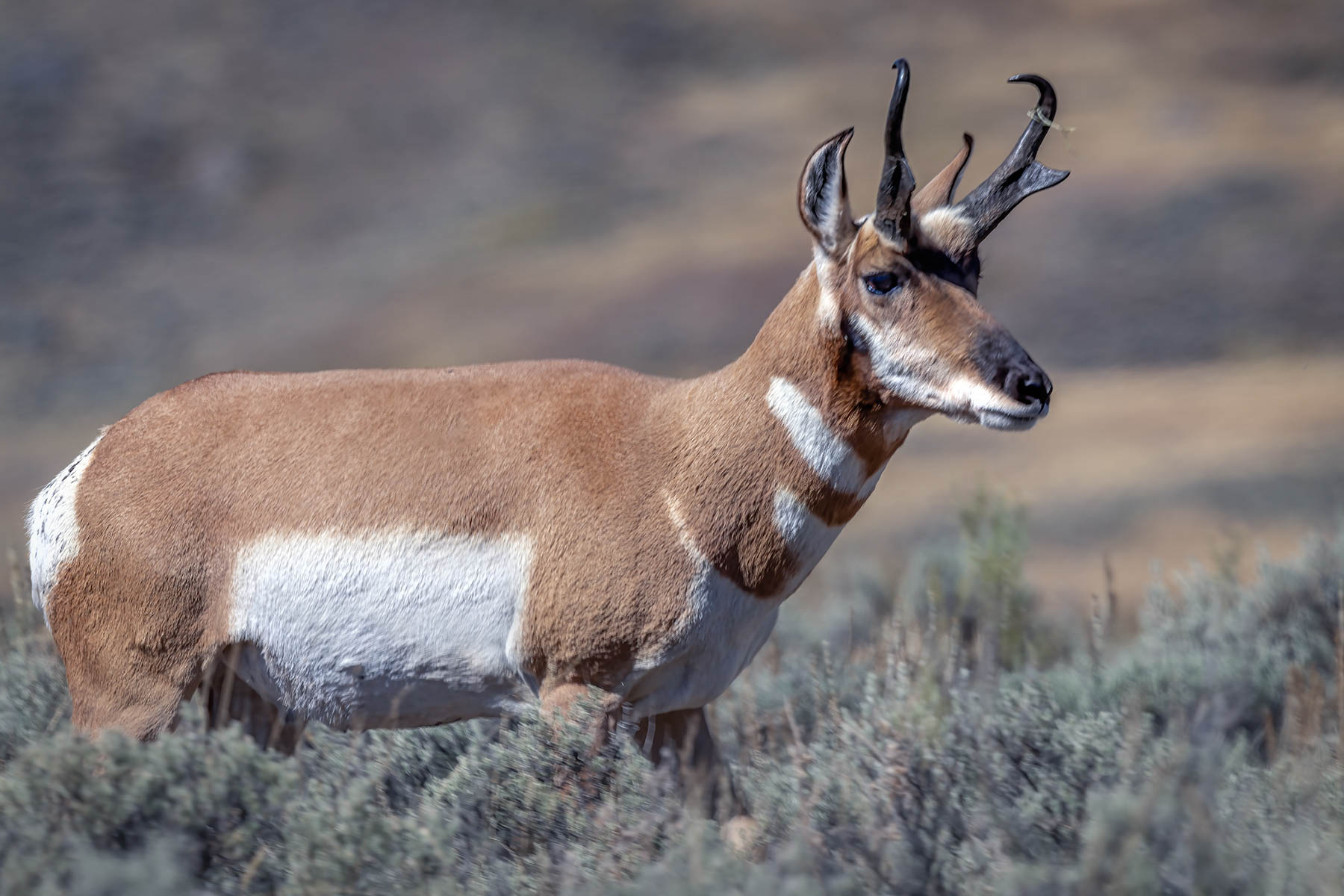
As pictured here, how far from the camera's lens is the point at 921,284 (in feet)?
13.2

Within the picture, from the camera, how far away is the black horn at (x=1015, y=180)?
4172mm

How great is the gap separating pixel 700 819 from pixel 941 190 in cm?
211

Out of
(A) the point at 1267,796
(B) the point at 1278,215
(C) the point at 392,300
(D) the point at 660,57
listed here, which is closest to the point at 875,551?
(A) the point at 1267,796

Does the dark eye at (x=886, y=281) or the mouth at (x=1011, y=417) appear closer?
the mouth at (x=1011, y=417)

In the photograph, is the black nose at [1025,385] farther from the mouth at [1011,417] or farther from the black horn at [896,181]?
the black horn at [896,181]

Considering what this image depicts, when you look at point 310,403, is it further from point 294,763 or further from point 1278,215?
point 1278,215

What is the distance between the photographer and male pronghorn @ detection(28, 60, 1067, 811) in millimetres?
4039

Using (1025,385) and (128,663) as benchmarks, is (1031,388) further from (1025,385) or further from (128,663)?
(128,663)

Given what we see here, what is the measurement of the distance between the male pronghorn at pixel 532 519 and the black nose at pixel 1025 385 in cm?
11

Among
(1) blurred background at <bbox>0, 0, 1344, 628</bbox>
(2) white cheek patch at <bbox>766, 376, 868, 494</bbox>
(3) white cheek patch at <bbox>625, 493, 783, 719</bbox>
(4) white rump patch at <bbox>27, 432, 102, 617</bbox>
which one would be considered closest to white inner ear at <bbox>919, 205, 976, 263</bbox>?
(2) white cheek patch at <bbox>766, 376, 868, 494</bbox>

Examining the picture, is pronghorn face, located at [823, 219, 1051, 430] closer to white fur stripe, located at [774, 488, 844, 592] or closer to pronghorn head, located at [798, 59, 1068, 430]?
pronghorn head, located at [798, 59, 1068, 430]

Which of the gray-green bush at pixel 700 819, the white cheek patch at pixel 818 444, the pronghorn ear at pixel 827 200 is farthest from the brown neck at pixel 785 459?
the gray-green bush at pixel 700 819

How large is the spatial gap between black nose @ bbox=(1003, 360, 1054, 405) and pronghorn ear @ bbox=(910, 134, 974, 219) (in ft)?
2.20

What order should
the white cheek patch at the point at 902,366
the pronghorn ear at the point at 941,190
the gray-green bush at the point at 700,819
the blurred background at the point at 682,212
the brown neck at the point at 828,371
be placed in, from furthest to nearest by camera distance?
the blurred background at the point at 682,212 → the pronghorn ear at the point at 941,190 → the brown neck at the point at 828,371 → the white cheek patch at the point at 902,366 → the gray-green bush at the point at 700,819
